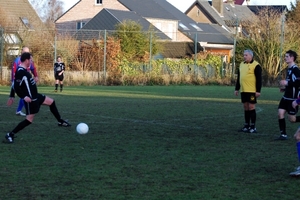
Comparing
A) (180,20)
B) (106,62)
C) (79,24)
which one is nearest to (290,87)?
(106,62)

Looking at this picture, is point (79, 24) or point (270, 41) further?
point (79, 24)

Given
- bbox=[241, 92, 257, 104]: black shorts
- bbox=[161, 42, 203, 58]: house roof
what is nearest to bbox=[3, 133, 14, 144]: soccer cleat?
bbox=[241, 92, 257, 104]: black shorts

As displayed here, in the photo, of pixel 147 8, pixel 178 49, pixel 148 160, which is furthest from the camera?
pixel 147 8

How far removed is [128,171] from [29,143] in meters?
3.23

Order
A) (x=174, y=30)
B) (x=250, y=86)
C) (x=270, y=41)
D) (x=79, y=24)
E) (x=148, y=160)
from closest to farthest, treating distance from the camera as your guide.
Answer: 1. (x=148, y=160)
2. (x=250, y=86)
3. (x=270, y=41)
4. (x=174, y=30)
5. (x=79, y=24)

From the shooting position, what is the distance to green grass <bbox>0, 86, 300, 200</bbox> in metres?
7.29

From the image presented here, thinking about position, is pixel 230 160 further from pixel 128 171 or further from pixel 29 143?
pixel 29 143

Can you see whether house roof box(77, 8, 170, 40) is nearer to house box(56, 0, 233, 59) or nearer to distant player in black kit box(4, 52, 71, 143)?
house box(56, 0, 233, 59)

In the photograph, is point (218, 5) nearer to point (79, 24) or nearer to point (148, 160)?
point (79, 24)

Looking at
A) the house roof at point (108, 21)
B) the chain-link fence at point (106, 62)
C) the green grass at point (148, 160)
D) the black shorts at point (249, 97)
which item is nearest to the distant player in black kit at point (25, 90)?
the green grass at point (148, 160)

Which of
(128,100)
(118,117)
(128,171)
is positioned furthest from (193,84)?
(128,171)

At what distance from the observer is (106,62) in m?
36.3

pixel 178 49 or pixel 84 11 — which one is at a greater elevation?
pixel 84 11

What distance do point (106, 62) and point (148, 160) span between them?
2723 cm
